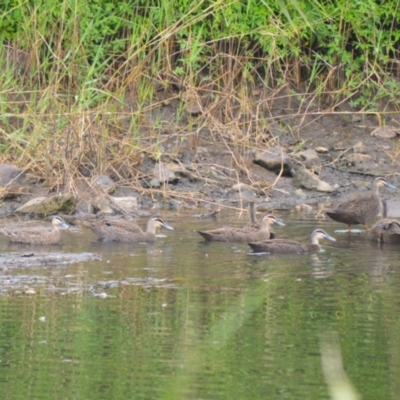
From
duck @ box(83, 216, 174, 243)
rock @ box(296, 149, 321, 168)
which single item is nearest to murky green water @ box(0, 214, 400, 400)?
duck @ box(83, 216, 174, 243)

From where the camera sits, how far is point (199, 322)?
8.59 meters

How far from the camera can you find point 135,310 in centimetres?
907

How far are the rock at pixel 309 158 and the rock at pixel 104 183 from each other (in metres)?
3.16

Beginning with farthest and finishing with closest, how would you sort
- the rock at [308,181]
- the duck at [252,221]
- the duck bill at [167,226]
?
the rock at [308,181], the duck bill at [167,226], the duck at [252,221]

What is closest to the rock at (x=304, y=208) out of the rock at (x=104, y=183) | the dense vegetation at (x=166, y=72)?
the dense vegetation at (x=166, y=72)

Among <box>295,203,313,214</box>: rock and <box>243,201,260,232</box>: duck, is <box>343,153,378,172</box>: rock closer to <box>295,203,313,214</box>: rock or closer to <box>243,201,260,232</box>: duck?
<box>295,203,313,214</box>: rock

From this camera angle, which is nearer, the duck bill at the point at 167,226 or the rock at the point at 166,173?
the duck bill at the point at 167,226

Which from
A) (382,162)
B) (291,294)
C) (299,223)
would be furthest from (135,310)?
(382,162)

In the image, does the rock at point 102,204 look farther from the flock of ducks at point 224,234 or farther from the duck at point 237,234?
the duck at point 237,234

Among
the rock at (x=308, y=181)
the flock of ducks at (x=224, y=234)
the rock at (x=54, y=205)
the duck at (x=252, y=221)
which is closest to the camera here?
the flock of ducks at (x=224, y=234)

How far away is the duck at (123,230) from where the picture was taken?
43.2 ft

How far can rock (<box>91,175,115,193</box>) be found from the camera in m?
15.4

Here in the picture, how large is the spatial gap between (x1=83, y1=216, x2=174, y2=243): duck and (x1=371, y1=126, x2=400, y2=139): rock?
6007mm

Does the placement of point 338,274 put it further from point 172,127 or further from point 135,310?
point 172,127
